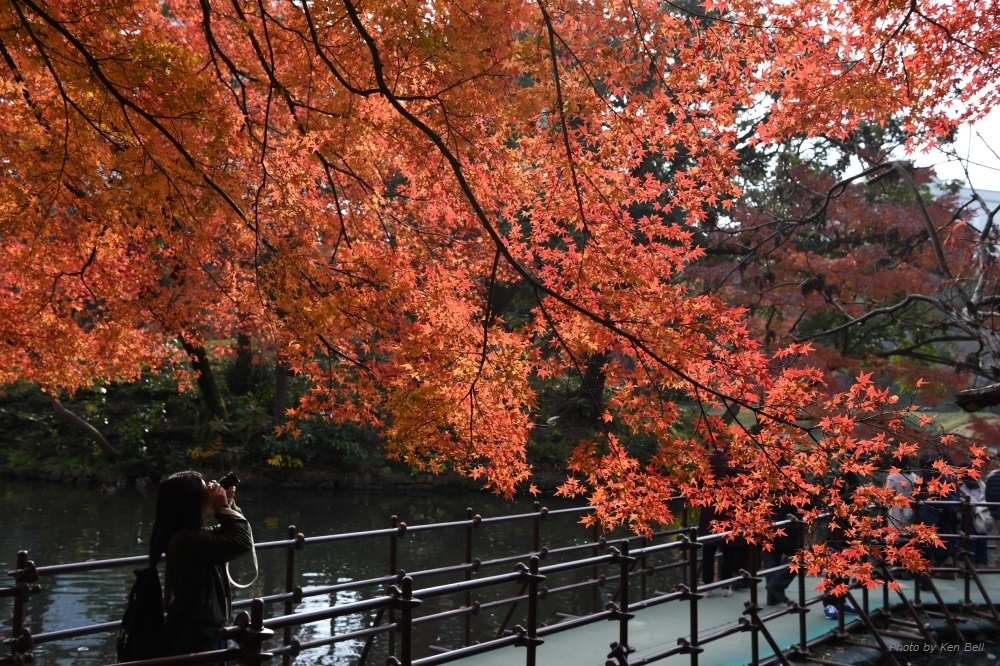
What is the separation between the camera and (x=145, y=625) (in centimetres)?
380

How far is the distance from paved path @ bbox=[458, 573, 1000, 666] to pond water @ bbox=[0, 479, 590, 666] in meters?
2.02

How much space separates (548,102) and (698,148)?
4.52 ft

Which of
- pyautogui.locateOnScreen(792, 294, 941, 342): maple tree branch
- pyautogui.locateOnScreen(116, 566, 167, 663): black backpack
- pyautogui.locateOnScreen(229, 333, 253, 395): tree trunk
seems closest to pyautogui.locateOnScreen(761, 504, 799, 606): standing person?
pyautogui.locateOnScreen(792, 294, 941, 342): maple tree branch

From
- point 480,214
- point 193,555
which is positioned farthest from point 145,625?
point 480,214

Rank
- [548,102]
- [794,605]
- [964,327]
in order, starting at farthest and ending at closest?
[964,327]
[794,605]
[548,102]

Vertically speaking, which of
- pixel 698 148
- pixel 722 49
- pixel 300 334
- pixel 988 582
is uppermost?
pixel 722 49

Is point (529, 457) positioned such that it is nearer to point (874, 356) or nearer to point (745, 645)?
point (874, 356)

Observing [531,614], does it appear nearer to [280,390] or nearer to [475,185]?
[475,185]

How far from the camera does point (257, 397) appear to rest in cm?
2383

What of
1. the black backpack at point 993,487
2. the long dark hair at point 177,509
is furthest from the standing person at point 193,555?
the black backpack at point 993,487

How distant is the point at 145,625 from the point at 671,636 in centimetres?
454

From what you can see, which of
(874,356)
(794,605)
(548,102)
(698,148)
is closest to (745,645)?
(794,605)

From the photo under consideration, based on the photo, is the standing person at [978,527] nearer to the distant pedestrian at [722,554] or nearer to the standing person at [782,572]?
the standing person at [782,572]

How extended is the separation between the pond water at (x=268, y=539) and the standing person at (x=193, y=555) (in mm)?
3111
